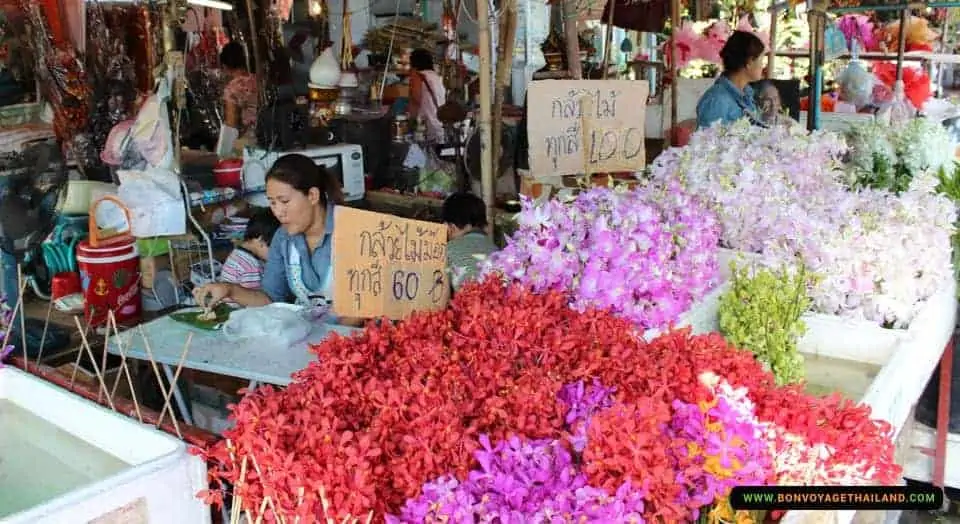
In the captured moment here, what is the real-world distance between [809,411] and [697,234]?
0.76 m

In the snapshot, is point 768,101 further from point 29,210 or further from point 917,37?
point 917,37

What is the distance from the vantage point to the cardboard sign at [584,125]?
2691 mm

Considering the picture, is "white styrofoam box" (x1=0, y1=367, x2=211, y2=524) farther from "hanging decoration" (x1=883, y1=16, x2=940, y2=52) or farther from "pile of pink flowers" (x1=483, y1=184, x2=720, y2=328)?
"hanging decoration" (x1=883, y1=16, x2=940, y2=52)

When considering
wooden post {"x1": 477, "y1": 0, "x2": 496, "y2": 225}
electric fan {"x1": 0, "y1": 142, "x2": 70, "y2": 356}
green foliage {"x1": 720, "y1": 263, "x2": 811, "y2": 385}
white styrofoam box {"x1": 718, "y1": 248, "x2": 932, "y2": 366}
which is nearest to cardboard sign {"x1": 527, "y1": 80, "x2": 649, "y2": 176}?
wooden post {"x1": 477, "y1": 0, "x2": 496, "y2": 225}

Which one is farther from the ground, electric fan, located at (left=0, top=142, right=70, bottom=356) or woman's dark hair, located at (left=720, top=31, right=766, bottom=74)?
woman's dark hair, located at (left=720, top=31, right=766, bottom=74)

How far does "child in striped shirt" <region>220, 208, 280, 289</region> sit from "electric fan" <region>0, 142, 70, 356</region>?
935 mm

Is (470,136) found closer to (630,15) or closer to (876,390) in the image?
A: (630,15)

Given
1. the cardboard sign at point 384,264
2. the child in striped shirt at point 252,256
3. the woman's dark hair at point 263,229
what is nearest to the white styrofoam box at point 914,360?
the cardboard sign at point 384,264

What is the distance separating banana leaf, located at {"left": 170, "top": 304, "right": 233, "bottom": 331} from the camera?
2.42m

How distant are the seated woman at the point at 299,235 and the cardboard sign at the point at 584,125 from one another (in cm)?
82

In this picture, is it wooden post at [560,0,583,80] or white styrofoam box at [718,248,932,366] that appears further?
wooden post at [560,0,583,80]

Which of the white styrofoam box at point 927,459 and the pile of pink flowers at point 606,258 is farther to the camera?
the white styrofoam box at point 927,459

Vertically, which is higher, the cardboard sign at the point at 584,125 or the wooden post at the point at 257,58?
the wooden post at the point at 257,58

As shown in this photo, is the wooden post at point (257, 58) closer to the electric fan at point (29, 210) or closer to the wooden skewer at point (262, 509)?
the electric fan at point (29, 210)
